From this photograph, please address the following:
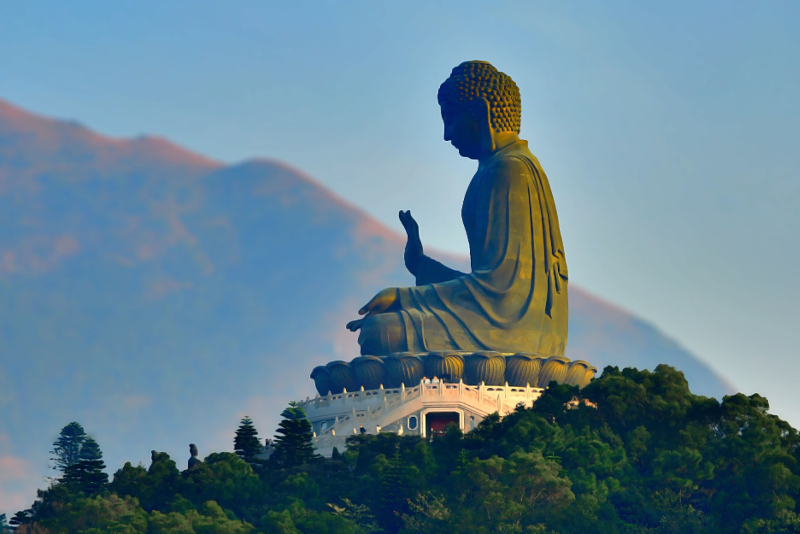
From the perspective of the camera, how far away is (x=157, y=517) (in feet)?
95.9

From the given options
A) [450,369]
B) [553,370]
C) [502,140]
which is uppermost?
[502,140]

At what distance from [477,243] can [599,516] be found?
1114 centimetres

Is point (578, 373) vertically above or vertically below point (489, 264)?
below

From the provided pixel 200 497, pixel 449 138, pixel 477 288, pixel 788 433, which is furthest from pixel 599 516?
pixel 449 138

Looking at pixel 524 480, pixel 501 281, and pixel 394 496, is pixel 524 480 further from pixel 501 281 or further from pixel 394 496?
pixel 501 281

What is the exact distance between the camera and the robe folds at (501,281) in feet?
125

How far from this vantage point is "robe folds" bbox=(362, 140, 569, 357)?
125 feet

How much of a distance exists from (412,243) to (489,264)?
7.51 feet

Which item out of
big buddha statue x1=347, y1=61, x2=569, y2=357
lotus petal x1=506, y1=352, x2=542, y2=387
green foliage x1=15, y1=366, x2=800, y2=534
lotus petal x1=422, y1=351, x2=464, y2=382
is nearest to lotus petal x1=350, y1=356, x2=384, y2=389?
big buddha statue x1=347, y1=61, x2=569, y2=357

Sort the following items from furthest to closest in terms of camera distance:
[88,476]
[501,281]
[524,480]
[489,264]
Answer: [489,264] → [501,281] → [88,476] → [524,480]

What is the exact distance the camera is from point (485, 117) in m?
40.3

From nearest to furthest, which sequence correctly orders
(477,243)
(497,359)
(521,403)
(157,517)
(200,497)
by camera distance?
(157,517) → (200,497) → (521,403) → (497,359) → (477,243)

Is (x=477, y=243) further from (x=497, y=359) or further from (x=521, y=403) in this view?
(x=521, y=403)

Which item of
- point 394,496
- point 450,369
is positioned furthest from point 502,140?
point 394,496
